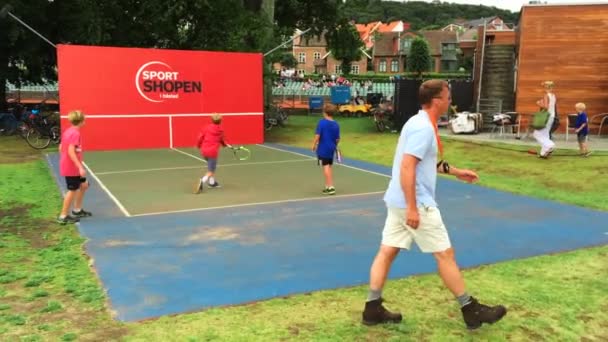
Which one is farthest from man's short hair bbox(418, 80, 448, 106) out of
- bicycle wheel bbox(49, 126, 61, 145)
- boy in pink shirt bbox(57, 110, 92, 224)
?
bicycle wheel bbox(49, 126, 61, 145)

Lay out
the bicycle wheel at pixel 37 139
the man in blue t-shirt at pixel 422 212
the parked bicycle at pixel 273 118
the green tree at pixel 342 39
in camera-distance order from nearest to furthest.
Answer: the man in blue t-shirt at pixel 422 212
the bicycle wheel at pixel 37 139
the parked bicycle at pixel 273 118
the green tree at pixel 342 39

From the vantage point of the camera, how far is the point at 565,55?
18.4 meters

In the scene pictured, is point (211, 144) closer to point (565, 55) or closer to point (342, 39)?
point (565, 55)

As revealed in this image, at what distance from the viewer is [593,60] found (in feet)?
59.7

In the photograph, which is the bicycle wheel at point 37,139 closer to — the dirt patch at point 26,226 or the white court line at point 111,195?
the white court line at point 111,195

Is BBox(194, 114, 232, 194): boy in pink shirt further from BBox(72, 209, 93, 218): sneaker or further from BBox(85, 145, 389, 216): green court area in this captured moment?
BBox(72, 209, 93, 218): sneaker

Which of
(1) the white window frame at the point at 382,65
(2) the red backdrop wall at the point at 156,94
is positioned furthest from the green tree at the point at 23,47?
(1) the white window frame at the point at 382,65

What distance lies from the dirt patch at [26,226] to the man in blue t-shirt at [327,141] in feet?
14.5

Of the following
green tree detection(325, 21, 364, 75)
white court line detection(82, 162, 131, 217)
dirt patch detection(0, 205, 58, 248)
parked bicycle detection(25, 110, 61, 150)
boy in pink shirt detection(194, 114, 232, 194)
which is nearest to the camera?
dirt patch detection(0, 205, 58, 248)

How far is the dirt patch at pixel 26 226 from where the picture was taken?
269 inches

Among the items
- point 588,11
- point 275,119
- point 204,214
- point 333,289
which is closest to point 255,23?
point 275,119

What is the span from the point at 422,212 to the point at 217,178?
26.5ft

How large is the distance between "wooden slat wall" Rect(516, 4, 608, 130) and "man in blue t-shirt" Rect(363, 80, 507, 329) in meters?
16.2

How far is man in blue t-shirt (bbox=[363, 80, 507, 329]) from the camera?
393cm
